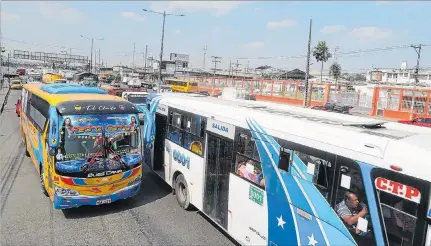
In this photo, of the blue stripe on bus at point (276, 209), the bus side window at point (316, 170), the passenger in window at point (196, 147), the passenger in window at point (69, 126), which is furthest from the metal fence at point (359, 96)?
the passenger in window at point (69, 126)

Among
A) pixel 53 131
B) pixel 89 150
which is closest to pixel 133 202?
pixel 89 150

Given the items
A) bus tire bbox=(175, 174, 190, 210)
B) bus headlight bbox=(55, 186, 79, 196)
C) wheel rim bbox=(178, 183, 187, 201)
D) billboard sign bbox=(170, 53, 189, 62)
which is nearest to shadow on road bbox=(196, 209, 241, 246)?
bus tire bbox=(175, 174, 190, 210)

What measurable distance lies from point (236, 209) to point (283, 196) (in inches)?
49.9

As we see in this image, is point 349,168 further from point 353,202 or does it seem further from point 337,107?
point 337,107

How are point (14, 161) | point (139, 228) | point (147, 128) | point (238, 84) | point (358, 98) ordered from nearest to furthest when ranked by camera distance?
point (139, 228), point (147, 128), point (14, 161), point (358, 98), point (238, 84)

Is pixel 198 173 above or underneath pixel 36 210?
above

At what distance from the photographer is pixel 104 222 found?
7.23 metres

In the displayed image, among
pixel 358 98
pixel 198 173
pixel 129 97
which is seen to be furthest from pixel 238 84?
pixel 198 173

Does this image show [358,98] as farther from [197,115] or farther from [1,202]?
[1,202]

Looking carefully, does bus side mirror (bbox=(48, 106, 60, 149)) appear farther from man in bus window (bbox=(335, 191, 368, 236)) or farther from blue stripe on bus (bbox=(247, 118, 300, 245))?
man in bus window (bbox=(335, 191, 368, 236))

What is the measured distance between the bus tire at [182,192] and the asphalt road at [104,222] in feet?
0.52

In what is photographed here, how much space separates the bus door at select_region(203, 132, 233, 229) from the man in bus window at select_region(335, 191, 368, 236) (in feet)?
7.81

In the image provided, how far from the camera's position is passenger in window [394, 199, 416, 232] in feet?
11.5

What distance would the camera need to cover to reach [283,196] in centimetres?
501
